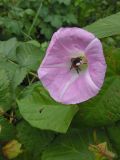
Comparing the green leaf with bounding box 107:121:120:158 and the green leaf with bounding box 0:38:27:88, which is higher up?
the green leaf with bounding box 0:38:27:88

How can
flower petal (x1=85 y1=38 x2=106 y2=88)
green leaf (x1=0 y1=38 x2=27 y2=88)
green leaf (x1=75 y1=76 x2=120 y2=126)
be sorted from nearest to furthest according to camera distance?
flower petal (x1=85 y1=38 x2=106 y2=88), green leaf (x1=75 y1=76 x2=120 y2=126), green leaf (x1=0 y1=38 x2=27 y2=88)

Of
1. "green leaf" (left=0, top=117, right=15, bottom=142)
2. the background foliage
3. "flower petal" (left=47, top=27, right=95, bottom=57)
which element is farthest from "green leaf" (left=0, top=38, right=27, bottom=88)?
"flower petal" (left=47, top=27, right=95, bottom=57)

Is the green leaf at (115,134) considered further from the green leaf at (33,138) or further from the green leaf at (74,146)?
the green leaf at (33,138)

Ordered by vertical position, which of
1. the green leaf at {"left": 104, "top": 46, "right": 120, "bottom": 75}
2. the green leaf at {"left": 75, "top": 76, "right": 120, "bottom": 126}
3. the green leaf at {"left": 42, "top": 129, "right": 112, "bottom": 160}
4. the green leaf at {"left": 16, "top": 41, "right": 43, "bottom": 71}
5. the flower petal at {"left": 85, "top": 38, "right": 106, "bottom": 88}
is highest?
the flower petal at {"left": 85, "top": 38, "right": 106, "bottom": 88}

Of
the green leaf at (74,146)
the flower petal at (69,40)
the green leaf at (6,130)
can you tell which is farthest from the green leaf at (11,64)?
the flower petal at (69,40)

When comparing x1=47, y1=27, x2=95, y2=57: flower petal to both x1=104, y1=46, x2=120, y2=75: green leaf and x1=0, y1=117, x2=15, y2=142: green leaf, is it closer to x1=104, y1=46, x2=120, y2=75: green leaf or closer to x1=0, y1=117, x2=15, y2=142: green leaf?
x1=104, y1=46, x2=120, y2=75: green leaf

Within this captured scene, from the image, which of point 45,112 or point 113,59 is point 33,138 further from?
point 113,59

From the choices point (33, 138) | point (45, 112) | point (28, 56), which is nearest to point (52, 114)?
point (45, 112)

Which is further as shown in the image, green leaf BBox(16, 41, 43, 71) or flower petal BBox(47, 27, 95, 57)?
green leaf BBox(16, 41, 43, 71)
